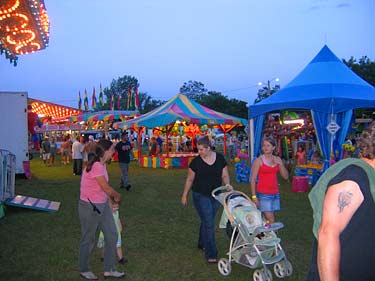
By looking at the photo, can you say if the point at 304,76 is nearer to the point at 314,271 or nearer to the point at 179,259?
the point at 179,259

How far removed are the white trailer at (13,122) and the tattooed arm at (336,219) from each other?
13528mm

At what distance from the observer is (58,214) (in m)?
8.92

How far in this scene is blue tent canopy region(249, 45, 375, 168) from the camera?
34.6 feet

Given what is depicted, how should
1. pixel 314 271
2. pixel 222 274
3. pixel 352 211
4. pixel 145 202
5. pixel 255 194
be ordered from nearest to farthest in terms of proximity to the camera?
pixel 352 211 → pixel 314 271 → pixel 222 274 → pixel 255 194 → pixel 145 202

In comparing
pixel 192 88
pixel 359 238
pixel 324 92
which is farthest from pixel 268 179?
pixel 192 88

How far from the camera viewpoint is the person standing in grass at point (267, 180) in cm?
570

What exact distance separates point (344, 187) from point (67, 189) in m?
11.7

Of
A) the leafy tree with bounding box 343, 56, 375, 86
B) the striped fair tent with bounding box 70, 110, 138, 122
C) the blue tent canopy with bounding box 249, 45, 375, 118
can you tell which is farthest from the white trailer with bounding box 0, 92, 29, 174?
the leafy tree with bounding box 343, 56, 375, 86

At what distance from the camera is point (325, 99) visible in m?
10.5

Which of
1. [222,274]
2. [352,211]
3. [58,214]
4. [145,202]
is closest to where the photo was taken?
[352,211]

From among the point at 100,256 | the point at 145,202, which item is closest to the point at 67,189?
the point at 145,202

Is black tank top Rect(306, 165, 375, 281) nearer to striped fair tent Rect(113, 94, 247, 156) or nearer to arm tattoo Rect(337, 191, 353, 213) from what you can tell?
arm tattoo Rect(337, 191, 353, 213)

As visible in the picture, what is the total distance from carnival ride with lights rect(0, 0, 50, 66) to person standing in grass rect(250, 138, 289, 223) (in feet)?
25.0

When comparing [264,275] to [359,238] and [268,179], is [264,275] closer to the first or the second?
[268,179]
